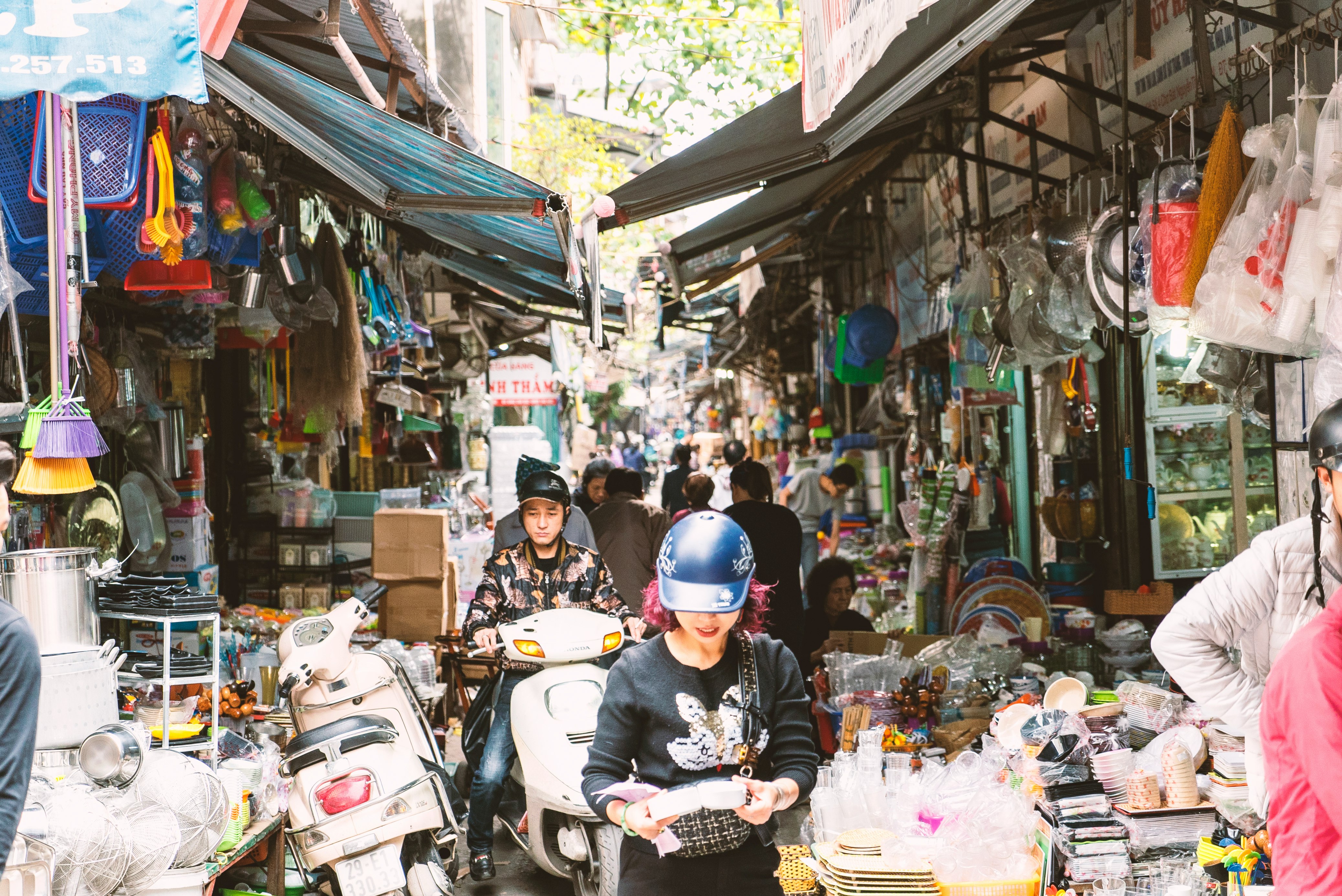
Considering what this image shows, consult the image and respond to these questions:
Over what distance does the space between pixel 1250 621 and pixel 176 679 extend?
12.3 ft

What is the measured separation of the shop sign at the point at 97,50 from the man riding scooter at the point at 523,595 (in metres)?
2.84

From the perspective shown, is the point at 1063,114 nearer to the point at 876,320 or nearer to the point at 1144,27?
the point at 1144,27

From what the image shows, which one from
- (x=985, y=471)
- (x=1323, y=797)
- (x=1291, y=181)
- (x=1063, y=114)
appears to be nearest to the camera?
(x=1323, y=797)

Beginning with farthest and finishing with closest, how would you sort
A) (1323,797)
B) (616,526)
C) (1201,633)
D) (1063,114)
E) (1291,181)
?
(616,526), (1063,114), (1291,181), (1201,633), (1323,797)

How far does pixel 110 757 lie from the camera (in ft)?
12.8

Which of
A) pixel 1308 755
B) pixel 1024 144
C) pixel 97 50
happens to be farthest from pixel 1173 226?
pixel 1024 144

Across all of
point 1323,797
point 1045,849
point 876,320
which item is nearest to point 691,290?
point 876,320

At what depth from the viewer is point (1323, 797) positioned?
2.17 metres

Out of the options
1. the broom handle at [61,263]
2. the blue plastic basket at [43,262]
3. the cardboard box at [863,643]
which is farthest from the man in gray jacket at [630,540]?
the broom handle at [61,263]

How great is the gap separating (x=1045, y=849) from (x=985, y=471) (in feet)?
18.9

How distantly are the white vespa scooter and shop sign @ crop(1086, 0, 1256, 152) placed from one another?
4311mm

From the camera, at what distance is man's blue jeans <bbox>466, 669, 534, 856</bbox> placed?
5859mm

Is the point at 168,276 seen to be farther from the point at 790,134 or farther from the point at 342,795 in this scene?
the point at 790,134

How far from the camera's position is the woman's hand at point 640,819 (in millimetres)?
2791
